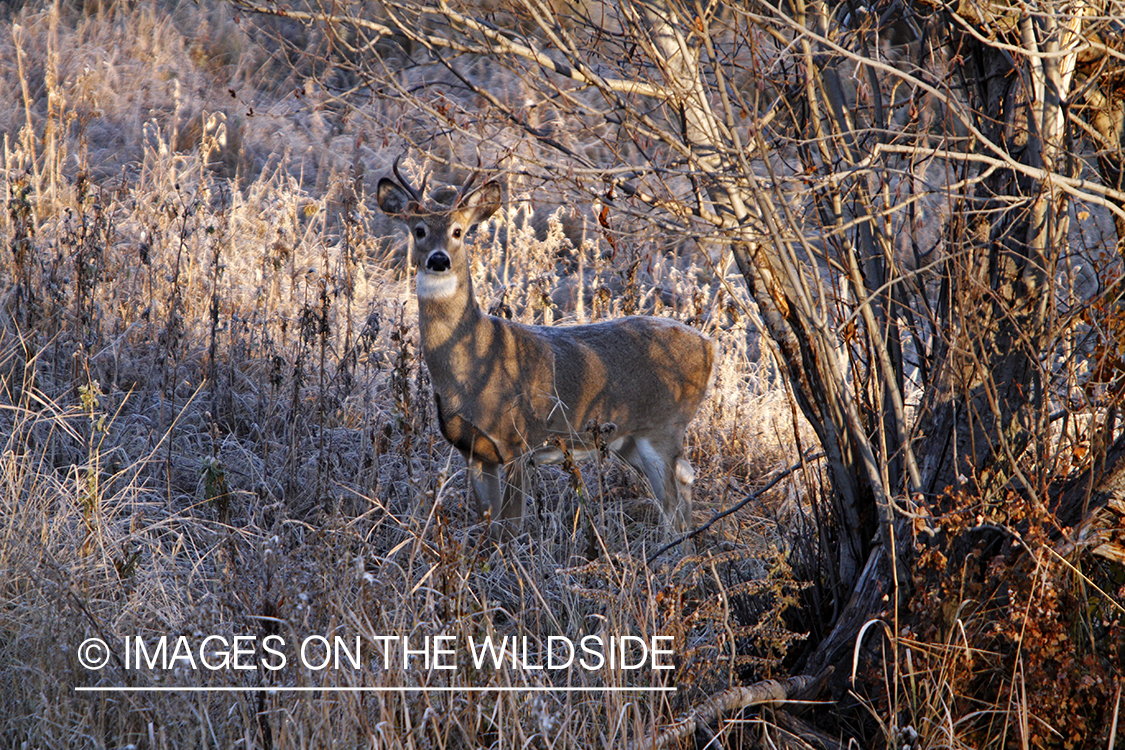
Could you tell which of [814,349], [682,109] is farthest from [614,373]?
[682,109]

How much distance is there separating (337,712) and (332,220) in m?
8.28

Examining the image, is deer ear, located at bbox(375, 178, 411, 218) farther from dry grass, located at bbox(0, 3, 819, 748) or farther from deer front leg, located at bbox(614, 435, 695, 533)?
deer front leg, located at bbox(614, 435, 695, 533)

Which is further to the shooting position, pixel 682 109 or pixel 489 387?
pixel 489 387

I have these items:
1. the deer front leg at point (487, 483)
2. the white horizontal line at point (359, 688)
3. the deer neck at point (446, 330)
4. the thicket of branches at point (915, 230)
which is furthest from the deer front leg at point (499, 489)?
the white horizontal line at point (359, 688)

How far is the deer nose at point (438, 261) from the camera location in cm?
493

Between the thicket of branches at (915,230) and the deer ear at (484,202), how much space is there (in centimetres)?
160

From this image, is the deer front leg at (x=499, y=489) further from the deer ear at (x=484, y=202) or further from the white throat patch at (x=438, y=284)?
the deer ear at (x=484, y=202)

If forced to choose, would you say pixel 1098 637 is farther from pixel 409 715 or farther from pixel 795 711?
pixel 409 715

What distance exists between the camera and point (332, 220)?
35.0 ft

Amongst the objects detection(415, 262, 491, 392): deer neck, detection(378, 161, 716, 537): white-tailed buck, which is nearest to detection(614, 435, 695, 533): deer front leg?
detection(378, 161, 716, 537): white-tailed buck

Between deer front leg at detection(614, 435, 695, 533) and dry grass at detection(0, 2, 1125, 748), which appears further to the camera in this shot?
deer front leg at detection(614, 435, 695, 533)

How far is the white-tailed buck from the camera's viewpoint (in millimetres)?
5020

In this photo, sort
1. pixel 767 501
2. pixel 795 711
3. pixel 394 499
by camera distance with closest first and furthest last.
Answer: pixel 795 711
pixel 394 499
pixel 767 501

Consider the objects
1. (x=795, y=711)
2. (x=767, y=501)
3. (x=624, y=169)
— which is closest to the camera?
(x=624, y=169)
